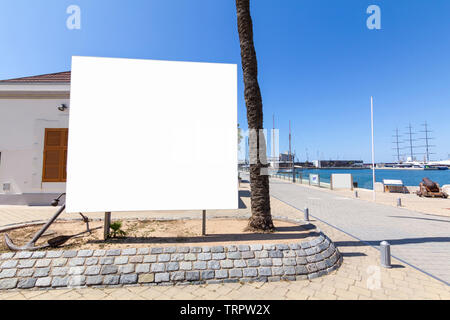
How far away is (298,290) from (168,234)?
334 cm

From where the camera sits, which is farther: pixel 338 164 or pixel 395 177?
pixel 338 164

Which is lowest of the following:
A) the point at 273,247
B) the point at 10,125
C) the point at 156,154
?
the point at 273,247

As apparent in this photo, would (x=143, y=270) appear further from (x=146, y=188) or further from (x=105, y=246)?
(x=146, y=188)

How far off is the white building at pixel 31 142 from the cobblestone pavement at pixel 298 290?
9.36m

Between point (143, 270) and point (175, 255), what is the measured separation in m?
0.62

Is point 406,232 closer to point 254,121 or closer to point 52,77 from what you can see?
point 254,121

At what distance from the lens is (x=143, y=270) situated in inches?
146

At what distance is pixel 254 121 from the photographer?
561 centimetres

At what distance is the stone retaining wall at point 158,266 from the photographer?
140 inches

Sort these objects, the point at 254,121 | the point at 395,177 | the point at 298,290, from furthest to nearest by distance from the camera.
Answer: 1. the point at 395,177
2. the point at 254,121
3. the point at 298,290

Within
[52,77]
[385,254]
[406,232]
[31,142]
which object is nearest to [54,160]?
[31,142]

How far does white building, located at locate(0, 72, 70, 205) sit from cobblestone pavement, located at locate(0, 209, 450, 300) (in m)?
9.36
